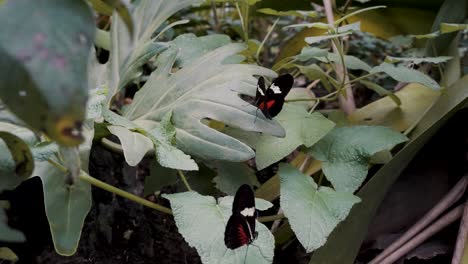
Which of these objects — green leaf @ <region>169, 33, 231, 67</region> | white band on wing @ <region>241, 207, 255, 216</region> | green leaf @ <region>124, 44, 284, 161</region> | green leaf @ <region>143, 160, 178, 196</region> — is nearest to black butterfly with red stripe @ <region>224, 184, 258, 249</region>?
white band on wing @ <region>241, 207, 255, 216</region>

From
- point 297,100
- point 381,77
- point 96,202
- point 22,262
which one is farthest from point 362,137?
point 381,77

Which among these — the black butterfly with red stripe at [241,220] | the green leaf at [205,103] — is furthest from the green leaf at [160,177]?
the black butterfly with red stripe at [241,220]

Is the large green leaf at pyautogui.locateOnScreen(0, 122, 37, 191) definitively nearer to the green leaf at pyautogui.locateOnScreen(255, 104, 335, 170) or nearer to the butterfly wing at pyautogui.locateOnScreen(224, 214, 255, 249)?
the butterfly wing at pyautogui.locateOnScreen(224, 214, 255, 249)

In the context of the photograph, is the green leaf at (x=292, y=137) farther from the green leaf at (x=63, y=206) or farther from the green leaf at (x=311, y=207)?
the green leaf at (x=63, y=206)

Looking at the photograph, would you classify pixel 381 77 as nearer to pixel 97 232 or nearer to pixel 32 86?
pixel 97 232

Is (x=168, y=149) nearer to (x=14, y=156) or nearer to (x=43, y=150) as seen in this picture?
(x=43, y=150)

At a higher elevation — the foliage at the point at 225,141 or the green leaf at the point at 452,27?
the green leaf at the point at 452,27

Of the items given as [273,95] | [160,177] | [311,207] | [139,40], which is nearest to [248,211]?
[311,207]
